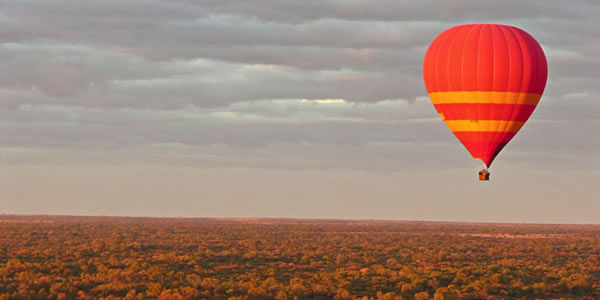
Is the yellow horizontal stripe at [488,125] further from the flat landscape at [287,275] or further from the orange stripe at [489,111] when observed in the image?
the flat landscape at [287,275]

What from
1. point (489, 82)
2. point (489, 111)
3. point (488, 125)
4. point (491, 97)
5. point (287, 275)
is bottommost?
point (287, 275)

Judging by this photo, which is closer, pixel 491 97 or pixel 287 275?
pixel 491 97

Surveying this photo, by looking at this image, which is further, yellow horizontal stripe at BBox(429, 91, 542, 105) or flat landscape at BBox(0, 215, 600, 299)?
flat landscape at BBox(0, 215, 600, 299)

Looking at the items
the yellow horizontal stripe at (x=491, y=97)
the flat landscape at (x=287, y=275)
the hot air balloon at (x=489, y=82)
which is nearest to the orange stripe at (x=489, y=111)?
the hot air balloon at (x=489, y=82)

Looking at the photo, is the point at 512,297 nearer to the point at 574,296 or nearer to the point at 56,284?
the point at 574,296

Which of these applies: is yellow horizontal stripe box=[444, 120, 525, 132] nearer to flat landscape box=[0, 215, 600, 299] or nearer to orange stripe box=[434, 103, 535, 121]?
orange stripe box=[434, 103, 535, 121]

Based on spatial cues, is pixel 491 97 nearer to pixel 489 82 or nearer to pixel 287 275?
pixel 489 82

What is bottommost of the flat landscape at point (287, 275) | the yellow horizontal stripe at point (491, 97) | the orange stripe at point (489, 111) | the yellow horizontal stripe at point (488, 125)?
the flat landscape at point (287, 275)

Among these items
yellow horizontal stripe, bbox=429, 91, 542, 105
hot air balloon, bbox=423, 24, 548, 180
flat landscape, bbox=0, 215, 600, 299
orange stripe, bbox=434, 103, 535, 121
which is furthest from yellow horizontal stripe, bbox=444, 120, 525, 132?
flat landscape, bbox=0, 215, 600, 299

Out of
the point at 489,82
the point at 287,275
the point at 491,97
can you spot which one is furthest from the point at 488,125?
the point at 287,275
